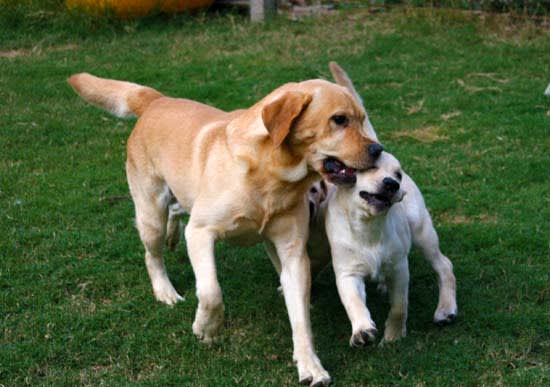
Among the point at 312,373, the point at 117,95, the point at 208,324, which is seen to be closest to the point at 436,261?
the point at 312,373

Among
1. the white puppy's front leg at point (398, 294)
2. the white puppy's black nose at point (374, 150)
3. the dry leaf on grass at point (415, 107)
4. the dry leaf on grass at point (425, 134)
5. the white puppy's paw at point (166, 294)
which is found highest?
the white puppy's black nose at point (374, 150)

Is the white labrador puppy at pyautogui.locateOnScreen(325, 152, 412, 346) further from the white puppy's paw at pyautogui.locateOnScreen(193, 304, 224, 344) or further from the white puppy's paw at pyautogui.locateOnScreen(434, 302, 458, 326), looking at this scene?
the white puppy's paw at pyautogui.locateOnScreen(193, 304, 224, 344)

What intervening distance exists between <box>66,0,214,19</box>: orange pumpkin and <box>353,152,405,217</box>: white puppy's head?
8.13 metres

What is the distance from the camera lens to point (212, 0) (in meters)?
12.9

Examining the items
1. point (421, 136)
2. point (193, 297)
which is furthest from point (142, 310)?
point (421, 136)

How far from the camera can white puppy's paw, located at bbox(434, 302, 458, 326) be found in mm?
5328

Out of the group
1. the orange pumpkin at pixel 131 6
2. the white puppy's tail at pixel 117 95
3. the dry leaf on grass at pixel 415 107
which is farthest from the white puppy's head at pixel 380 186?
the orange pumpkin at pixel 131 6

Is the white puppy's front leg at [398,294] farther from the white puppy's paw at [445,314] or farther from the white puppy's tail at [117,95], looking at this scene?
the white puppy's tail at [117,95]

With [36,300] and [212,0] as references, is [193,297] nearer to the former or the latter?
[36,300]

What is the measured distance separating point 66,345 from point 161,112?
1528 millimetres

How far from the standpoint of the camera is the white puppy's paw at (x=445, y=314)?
17.5 feet

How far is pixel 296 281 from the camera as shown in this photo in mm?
5078

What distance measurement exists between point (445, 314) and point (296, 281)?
0.89 metres

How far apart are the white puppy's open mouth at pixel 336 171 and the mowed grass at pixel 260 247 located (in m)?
0.94
